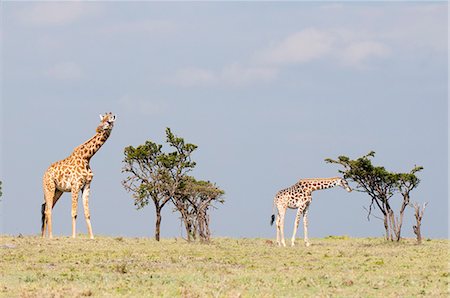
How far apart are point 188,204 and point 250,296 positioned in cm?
2382

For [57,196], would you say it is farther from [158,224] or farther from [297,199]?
[297,199]

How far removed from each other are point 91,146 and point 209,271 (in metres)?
13.9

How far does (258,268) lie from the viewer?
2506cm

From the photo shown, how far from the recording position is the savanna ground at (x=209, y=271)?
19766 mm

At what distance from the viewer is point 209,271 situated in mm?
24094

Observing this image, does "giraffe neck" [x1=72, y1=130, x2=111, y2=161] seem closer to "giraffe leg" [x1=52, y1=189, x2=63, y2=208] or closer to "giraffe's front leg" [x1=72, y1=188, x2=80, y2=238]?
"giraffe's front leg" [x1=72, y1=188, x2=80, y2=238]

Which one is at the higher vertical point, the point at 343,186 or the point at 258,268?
the point at 343,186

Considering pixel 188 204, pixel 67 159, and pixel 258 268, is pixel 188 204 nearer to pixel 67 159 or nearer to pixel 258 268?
pixel 67 159

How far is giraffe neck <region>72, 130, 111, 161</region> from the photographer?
3612cm

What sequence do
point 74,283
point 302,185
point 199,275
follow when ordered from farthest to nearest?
point 302,185 < point 199,275 < point 74,283

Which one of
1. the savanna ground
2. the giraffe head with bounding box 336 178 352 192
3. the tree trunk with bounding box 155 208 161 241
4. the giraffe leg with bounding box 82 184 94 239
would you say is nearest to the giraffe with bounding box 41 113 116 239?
the giraffe leg with bounding box 82 184 94 239

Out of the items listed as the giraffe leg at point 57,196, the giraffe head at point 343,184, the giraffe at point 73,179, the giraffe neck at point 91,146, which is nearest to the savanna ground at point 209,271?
the giraffe at point 73,179

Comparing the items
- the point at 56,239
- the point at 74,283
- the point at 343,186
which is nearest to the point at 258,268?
the point at 74,283

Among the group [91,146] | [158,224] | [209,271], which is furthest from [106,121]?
[209,271]
